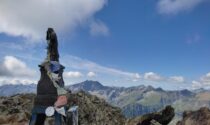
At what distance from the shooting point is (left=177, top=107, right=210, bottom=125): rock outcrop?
37531 mm

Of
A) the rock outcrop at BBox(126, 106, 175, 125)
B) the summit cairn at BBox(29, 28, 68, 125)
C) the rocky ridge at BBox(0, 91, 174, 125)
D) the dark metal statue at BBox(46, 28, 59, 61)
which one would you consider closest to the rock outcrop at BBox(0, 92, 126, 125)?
the rocky ridge at BBox(0, 91, 174, 125)

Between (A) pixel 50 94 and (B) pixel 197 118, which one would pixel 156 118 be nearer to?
(B) pixel 197 118

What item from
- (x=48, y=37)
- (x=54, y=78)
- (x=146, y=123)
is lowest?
(x=146, y=123)

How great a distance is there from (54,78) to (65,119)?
1.79 meters

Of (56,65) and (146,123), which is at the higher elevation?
(56,65)

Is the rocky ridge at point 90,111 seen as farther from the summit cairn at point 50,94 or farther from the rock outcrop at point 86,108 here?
the summit cairn at point 50,94

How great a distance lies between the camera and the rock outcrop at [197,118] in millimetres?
37531

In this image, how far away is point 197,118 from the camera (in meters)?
37.9

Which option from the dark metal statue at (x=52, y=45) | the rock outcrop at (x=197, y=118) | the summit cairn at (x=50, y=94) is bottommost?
the rock outcrop at (x=197, y=118)

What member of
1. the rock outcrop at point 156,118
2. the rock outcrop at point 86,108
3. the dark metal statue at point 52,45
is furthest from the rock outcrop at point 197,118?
the dark metal statue at point 52,45

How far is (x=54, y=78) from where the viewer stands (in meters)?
14.2

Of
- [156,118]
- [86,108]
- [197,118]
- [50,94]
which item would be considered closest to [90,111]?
[86,108]

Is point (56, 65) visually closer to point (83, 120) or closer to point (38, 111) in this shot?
point (38, 111)

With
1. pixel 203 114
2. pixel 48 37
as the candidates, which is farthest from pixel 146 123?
pixel 48 37
